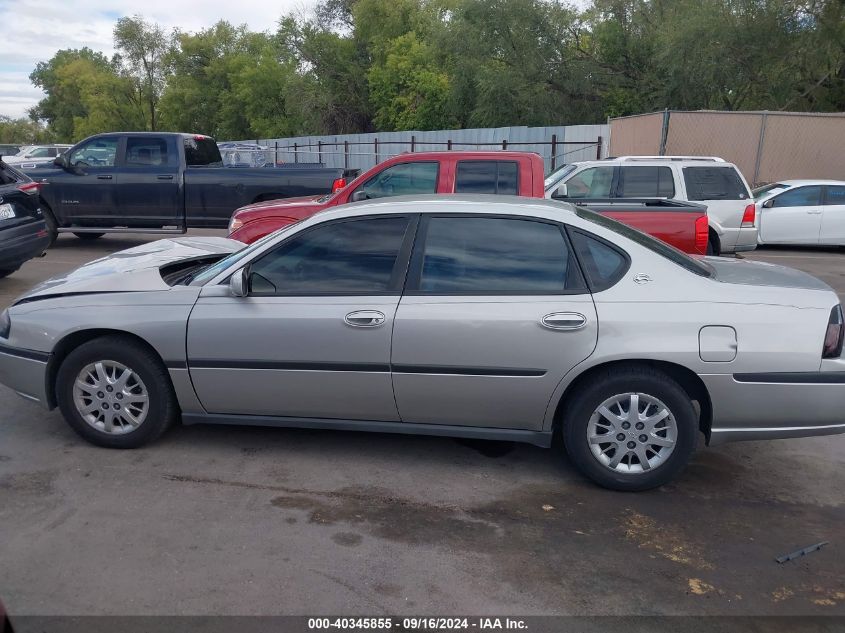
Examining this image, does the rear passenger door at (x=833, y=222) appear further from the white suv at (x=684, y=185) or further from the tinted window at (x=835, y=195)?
the white suv at (x=684, y=185)

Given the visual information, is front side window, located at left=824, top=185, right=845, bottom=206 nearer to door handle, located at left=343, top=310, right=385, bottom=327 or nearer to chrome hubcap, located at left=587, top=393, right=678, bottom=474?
chrome hubcap, located at left=587, top=393, right=678, bottom=474

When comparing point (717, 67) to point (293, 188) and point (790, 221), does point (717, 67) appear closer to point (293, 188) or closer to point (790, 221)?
point (790, 221)

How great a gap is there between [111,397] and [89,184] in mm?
9169

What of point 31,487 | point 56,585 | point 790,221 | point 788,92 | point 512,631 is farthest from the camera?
point 788,92

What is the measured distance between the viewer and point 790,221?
47.9ft

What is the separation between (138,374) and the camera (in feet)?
15.2

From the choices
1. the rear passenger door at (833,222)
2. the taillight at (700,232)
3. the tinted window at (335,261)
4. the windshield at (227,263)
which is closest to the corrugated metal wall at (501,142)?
the rear passenger door at (833,222)

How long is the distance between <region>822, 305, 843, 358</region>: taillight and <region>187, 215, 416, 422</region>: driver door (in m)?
2.35

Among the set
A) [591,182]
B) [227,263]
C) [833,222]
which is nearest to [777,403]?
[227,263]

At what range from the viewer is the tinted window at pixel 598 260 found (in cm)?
430

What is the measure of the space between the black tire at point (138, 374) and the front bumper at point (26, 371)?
4.5 inches

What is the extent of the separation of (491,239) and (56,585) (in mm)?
2814

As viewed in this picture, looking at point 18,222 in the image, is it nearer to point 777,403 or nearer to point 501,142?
point 777,403

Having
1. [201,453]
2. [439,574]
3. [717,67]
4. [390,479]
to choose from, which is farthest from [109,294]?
[717,67]
